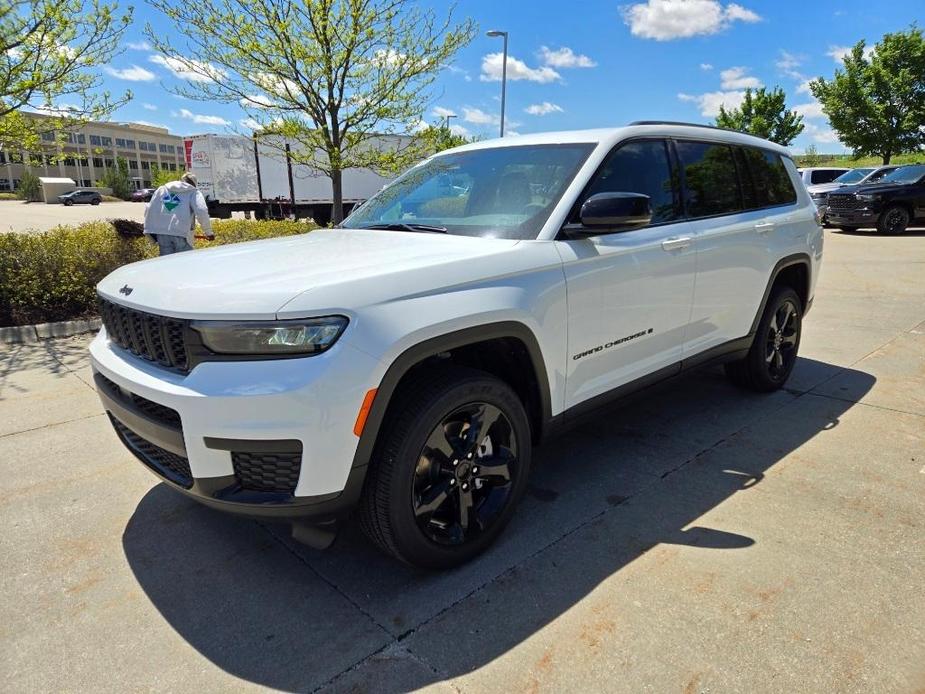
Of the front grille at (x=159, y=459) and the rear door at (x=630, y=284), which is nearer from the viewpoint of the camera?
the front grille at (x=159, y=459)

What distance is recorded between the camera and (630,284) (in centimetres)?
313

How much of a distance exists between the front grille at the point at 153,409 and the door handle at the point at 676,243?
2488mm

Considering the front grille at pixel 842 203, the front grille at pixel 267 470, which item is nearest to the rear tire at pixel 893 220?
the front grille at pixel 842 203

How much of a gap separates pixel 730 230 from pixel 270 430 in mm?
3059

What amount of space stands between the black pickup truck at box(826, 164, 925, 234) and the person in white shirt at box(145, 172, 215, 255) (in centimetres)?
1717

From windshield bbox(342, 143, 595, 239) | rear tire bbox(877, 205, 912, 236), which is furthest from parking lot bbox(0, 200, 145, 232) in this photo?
rear tire bbox(877, 205, 912, 236)

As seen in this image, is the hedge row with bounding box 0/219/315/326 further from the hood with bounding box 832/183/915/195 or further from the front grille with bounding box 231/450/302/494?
the hood with bounding box 832/183/915/195

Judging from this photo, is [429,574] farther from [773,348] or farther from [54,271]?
[54,271]

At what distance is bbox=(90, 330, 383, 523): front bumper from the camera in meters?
2.05

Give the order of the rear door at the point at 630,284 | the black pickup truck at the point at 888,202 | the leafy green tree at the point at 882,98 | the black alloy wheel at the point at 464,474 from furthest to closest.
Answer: the leafy green tree at the point at 882,98 → the black pickup truck at the point at 888,202 → the rear door at the point at 630,284 → the black alloy wheel at the point at 464,474

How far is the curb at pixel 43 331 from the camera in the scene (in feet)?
20.6

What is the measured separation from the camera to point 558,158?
320 centimetres

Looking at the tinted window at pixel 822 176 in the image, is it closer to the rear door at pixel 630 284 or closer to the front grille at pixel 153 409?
the rear door at pixel 630 284

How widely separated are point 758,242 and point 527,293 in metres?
2.26
